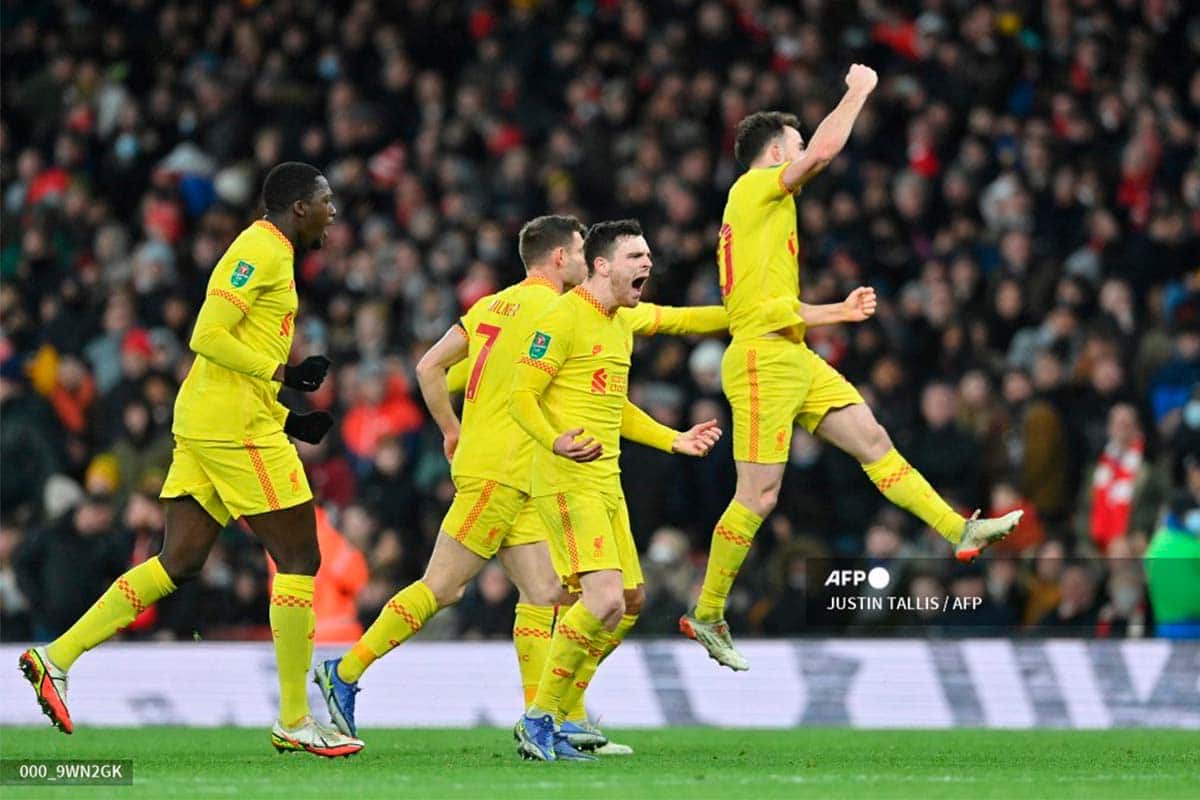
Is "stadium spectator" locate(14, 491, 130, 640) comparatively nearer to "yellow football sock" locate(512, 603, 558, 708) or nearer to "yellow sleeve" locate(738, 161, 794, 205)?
"yellow football sock" locate(512, 603, 558, 708)

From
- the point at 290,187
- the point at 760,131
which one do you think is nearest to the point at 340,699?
the point at 290,187

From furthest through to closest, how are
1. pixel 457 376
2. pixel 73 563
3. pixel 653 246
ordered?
pixel 653 246 < pixel 73 563 < pixel 457 376

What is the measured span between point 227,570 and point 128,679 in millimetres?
1726

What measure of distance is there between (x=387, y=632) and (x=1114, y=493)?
5987 millimetres

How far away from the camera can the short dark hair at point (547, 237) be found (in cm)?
1143

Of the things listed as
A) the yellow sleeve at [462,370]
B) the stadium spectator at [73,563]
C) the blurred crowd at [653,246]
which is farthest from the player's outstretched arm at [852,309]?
the stadium spectator at [73,563]

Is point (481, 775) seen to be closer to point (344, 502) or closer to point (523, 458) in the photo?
point (523, 458)

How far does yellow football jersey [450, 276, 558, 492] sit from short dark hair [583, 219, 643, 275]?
750 mm

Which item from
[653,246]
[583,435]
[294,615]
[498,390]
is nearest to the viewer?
A: [583,435]

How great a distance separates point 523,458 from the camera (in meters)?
11.2

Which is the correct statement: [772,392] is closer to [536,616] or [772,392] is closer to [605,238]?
[605,238]

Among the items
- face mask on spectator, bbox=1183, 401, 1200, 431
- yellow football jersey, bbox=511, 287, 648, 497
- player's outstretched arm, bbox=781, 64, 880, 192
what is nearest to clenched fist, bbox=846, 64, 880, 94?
player's outstretched arm, bbox=781, 64, 880, 192

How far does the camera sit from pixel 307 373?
10.4 meters

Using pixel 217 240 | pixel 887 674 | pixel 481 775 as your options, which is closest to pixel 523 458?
pixel 481 775
